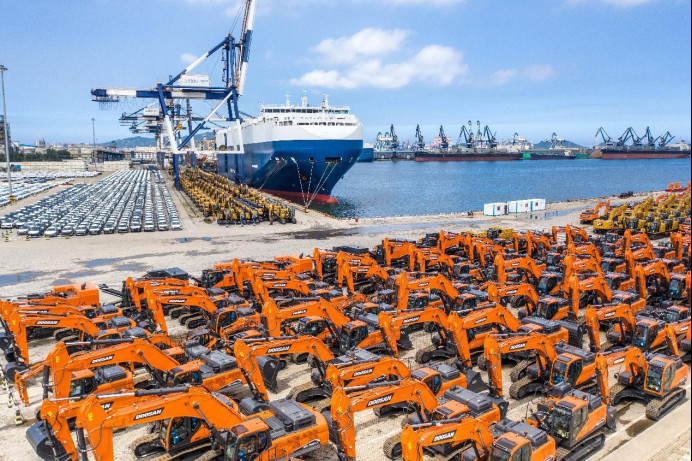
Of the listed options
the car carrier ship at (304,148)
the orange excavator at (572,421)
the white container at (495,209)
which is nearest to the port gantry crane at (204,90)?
the car carrier ship at (304,148)

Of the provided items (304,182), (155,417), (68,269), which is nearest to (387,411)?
(155,417)

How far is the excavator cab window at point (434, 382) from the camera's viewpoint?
1412cm

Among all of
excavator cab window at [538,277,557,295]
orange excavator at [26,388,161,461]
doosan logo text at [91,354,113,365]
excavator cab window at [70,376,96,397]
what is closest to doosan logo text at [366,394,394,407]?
orange excavator at [26,388,161,461]

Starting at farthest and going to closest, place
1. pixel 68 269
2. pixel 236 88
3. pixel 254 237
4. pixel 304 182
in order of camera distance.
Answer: pixel 236 88
pixel 304 182
pixel 254 237
pixel 68 269

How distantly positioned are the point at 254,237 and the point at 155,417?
3321 centimetres

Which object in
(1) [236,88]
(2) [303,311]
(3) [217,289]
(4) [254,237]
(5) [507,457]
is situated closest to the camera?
(5) [507,457]

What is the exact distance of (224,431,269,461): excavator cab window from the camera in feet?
35.8

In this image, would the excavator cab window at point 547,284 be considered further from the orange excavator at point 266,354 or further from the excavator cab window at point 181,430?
the excavator cab window at point 181,430

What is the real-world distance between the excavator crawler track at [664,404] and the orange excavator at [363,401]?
6.77m

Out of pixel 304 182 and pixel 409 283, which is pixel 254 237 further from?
pixel 304 182

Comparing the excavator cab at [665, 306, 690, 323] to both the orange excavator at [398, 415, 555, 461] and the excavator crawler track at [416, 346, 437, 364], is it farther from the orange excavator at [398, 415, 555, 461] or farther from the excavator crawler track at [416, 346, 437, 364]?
the orange excavator at [398, 415, 555, 461]

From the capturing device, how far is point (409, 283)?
70.2 ft

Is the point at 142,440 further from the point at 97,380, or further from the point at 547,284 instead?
the point at 547,284

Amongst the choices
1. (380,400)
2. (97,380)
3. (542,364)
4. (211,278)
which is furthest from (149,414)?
(211,278)
